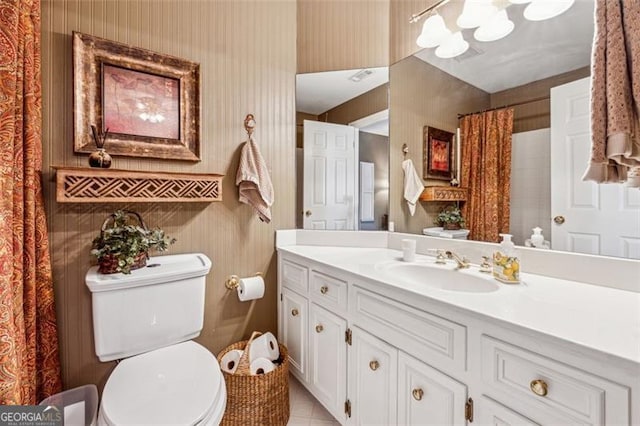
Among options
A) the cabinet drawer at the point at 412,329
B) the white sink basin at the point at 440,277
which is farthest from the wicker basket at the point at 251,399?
the white sink basin at the point at 440,277

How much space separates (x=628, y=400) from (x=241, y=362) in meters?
1.40

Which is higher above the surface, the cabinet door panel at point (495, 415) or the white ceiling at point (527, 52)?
the white ceiling at point (527, 52)

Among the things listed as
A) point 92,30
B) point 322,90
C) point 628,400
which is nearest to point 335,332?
point 628,400

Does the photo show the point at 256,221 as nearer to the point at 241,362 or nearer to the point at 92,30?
the point at 241,362

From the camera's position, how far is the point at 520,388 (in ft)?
2.32

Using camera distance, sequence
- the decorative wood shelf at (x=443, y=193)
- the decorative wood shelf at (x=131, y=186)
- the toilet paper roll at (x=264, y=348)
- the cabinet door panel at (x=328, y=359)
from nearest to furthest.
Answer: the decorative wood shelf at (x=131, y=186) < the cabinet door panel at (x=328, y=359) < the decorative wood shelf at (x=443, y=193) < the toilet paper roll at (x=264, y=348)

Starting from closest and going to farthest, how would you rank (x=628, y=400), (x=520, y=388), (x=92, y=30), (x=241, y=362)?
(x=628, y=400), (x=520, y=388), (x=92, y=30), (x=241, y=362)

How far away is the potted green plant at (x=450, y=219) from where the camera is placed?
4.77ft

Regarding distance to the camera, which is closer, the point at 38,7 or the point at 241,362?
the point at 38,7

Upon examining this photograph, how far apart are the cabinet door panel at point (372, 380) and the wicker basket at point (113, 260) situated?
99 cm

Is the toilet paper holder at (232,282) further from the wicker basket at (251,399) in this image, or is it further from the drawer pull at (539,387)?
the drawer pull at (539,387)

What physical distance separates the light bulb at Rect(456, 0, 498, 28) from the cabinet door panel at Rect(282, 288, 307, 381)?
Answer: 5.34ft

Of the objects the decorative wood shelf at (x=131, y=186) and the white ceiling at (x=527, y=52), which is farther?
the decorative wood shelf at (x=131, y=186)

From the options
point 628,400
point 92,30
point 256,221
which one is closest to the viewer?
point 628,400
